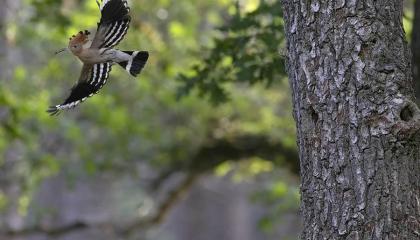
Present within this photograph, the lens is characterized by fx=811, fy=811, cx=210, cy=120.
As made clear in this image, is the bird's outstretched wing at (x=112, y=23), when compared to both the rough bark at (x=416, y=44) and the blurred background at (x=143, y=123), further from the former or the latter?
the blurred background at (x=143, y=123)

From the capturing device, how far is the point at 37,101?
402 inches

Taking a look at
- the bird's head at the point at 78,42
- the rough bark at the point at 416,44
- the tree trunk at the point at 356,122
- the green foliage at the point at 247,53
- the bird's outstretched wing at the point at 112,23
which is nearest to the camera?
the tree trunk at the point at 356,122

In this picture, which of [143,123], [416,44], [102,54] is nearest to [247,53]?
[416,44]

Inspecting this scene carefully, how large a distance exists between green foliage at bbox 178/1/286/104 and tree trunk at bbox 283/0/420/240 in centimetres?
202

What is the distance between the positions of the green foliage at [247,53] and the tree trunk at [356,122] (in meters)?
2.02

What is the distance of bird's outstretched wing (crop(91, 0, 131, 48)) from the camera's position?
12.1 feet

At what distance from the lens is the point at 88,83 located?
12.4ft

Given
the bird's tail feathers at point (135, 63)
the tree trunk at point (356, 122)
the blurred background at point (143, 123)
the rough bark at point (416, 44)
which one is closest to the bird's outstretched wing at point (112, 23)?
the bird's tail feathers at point (135, 63)

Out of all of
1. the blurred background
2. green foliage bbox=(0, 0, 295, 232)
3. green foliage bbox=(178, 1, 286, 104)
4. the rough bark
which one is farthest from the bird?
green foliage bbox=(0, 0, 295, 232)

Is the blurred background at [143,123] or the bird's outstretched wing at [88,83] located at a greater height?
the blurred background at [143,123]

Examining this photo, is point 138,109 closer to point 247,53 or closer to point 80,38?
point 247,53

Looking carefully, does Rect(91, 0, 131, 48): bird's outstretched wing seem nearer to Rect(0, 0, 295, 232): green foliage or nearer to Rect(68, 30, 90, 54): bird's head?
Rect(68, 30, 90, 54): bird's head

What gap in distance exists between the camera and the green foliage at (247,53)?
18.8 feet

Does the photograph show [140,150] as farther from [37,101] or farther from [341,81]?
[341,81]
